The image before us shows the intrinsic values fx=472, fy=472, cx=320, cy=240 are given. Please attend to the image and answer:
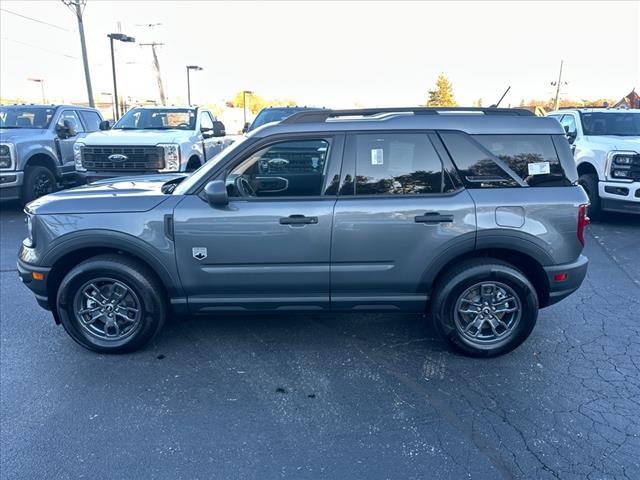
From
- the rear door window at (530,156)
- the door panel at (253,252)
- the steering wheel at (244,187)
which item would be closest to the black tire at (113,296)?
the door panel at (253,252)

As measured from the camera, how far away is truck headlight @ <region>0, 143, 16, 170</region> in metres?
8.59

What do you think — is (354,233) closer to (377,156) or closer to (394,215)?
(394,215)

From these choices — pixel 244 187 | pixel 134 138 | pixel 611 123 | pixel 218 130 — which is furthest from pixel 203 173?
pixel 611 123

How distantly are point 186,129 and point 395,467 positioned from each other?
331 inches

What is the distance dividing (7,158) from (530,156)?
29.3 feet

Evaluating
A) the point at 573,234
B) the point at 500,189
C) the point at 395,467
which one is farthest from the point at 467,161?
the point at 395,467

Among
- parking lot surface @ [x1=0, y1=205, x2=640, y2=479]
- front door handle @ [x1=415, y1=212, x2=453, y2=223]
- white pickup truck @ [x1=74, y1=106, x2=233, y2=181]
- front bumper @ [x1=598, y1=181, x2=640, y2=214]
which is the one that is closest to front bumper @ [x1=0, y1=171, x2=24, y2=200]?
white pickup truck @ [x1=74, y1=106, x2=233, y2=181]

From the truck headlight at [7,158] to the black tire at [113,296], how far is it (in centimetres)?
645

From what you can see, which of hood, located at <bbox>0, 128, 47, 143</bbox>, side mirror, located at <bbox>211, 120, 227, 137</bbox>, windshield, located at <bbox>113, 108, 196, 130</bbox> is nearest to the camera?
hood, located at <bbox>0, 128, 47, 143</bbox>

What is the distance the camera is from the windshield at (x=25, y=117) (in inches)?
384

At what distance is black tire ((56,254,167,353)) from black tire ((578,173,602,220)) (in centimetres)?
731

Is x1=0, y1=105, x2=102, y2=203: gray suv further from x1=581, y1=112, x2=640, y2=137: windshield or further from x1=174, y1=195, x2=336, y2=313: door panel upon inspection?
x1=581, y1=112, x2=640, y2=137: windshield

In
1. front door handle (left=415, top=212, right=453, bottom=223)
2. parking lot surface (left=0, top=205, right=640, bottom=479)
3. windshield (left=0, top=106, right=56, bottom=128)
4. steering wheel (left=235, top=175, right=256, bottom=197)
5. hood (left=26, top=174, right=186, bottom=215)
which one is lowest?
parking lot surface (left=0, top=205, right=640, bottom=479)

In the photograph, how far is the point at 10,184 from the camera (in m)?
8.63
